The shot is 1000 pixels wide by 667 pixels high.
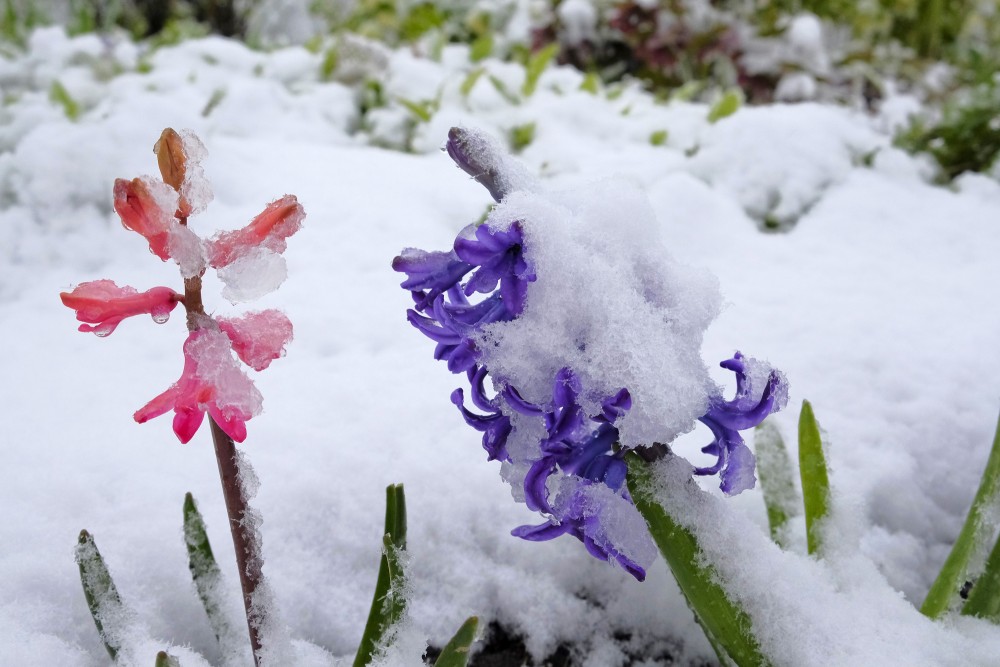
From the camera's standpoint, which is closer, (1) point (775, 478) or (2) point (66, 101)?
(1) point (775, 478)

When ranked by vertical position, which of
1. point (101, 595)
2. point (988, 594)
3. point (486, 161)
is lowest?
point (988, 594)

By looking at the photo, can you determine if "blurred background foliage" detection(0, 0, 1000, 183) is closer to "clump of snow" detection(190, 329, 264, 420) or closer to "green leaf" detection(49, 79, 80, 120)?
"green leaf" detection(49, 79, 80, 120)

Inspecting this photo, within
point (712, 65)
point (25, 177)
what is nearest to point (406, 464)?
point (25, 177)

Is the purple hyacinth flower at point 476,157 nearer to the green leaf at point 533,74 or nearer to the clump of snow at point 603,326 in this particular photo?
the clump of snow at point 603,326

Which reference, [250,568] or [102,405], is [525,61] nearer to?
[102,405]

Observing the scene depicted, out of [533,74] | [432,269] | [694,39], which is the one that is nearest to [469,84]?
[533,74]

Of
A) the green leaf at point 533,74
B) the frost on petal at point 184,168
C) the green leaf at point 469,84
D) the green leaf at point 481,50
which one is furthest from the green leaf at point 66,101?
the frost on petal at point 184,168

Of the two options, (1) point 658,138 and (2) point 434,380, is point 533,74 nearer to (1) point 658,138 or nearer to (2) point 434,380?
(1) point 658,138
